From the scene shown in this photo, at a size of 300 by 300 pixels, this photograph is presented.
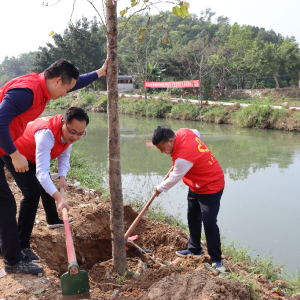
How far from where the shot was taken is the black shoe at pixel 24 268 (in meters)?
2.18

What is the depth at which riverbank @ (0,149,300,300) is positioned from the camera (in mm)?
1959

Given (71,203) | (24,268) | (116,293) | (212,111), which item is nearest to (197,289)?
(116,293)

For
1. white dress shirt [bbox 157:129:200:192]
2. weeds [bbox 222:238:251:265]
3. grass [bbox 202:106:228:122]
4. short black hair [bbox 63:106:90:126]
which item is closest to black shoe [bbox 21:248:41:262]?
short black hair [bbox 63:106:90:126]

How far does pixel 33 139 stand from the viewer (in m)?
2.40

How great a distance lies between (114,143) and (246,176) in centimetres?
497

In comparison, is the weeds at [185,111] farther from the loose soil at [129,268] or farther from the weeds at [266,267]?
the weeds at [266,267]

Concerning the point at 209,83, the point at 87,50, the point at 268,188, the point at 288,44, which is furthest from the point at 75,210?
the point at 87,50

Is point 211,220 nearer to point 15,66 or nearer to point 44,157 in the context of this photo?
point 44,157

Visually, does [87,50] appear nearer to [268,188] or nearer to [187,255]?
[268,188]

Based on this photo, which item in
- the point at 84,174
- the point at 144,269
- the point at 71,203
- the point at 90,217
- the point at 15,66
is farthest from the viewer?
Result: the point at 15,66

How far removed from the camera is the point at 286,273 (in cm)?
306

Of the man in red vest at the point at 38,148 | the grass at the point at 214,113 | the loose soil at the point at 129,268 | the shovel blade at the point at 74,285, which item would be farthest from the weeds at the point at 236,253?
the grass at the point at 214,113

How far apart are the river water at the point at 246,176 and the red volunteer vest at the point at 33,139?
2526 mm

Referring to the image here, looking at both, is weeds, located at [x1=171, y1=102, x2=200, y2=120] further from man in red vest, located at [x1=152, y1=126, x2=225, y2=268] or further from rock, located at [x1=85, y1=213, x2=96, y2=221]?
man in red vest, located at [x1=152, y1=126, x2=225, y2=268]
